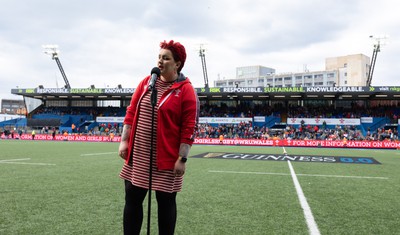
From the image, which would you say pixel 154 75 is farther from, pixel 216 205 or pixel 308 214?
pixel 308 214

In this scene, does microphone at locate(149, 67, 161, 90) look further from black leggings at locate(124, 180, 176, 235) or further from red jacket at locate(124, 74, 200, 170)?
black leggings at locate(124, 180, 176, 235)

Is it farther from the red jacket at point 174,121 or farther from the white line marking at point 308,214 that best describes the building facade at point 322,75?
the red jacket at point 174,121

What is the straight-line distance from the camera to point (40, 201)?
5141 millimetres

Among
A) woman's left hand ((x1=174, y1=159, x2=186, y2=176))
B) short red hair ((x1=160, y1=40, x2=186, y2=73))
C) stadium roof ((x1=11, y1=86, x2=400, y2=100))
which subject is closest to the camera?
woman's left hand ((x1=174, y1=159, x2=186, y2=176))

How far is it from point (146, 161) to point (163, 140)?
23 cm

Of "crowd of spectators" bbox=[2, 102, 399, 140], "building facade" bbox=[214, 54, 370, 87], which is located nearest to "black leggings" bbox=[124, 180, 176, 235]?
"crowd of spectators" bbox=[2, 102, 399, 140]

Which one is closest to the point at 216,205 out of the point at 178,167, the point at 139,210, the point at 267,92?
the point at 139,210

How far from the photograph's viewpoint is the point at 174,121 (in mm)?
2789

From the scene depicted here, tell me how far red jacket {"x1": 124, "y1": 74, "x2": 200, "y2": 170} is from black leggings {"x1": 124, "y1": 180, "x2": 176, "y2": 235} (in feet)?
0.90

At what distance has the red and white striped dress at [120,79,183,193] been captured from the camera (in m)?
2.78

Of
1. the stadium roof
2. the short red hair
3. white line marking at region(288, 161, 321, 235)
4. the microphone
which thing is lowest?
white line marking at region(288, 161, 321, 235)

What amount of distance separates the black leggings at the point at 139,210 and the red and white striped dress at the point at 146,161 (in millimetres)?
73

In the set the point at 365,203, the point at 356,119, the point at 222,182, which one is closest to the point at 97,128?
the point at 356,119

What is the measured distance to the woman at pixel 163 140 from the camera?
276cm
